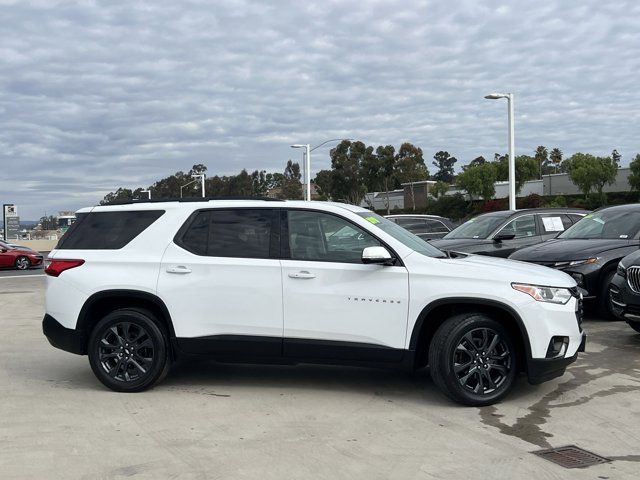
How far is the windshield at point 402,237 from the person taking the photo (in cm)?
614

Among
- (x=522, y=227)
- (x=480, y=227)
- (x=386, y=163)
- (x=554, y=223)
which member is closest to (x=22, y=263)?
(x=480, y=227)

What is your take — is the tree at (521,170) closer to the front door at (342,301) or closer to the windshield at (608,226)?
the windshield at (608,226)

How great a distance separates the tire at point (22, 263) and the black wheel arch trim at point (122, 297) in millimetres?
24520

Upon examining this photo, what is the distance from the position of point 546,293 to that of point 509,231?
282 inches

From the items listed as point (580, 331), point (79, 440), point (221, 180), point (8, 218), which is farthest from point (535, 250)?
point (221, 180)

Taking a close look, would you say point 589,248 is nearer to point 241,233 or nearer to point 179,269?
point 241,233

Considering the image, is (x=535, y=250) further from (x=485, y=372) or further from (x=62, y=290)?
(x=62, y=290)

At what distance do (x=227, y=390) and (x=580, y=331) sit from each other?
10.6 feet

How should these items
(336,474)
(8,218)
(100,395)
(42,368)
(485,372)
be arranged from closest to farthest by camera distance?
(336,474)
(485,372)
(100,395)
(42,368)
(8,218)

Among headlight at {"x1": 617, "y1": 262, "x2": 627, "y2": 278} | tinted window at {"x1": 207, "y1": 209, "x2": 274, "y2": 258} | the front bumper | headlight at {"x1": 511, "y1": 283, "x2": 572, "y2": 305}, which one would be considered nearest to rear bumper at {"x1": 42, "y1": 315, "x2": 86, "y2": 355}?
tinted window at {"x1": 207, "y1": 209, "x2": 274, "y2": 258}

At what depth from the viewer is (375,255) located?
568 cm

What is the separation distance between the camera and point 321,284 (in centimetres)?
591

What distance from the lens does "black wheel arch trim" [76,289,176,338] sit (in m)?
6.18

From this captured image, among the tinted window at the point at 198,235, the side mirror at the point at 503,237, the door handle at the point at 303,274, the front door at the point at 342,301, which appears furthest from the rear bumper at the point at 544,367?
the side mirror at the point at 503,237
